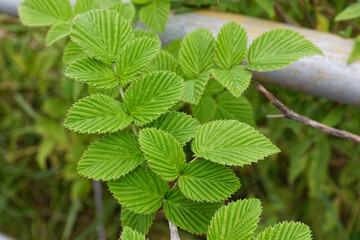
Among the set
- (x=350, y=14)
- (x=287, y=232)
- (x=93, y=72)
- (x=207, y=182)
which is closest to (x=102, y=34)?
(x=93, y=72)

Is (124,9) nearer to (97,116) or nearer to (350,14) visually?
(97,116)

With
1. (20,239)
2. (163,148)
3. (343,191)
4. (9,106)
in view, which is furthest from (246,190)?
(163,148)

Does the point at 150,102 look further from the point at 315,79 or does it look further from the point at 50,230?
the point at 50,230

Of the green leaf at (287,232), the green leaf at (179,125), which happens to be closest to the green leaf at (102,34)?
the green leaf at (179,125)

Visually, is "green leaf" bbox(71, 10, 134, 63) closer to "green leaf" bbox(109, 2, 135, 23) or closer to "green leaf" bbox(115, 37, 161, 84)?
"green leaf" bbox(115, 37, 161, 84)

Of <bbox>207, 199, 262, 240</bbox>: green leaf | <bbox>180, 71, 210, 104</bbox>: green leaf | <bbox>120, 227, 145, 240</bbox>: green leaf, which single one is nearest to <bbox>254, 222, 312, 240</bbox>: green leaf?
<bbox>207, 199, 262, 240</bbox>: green leaf
